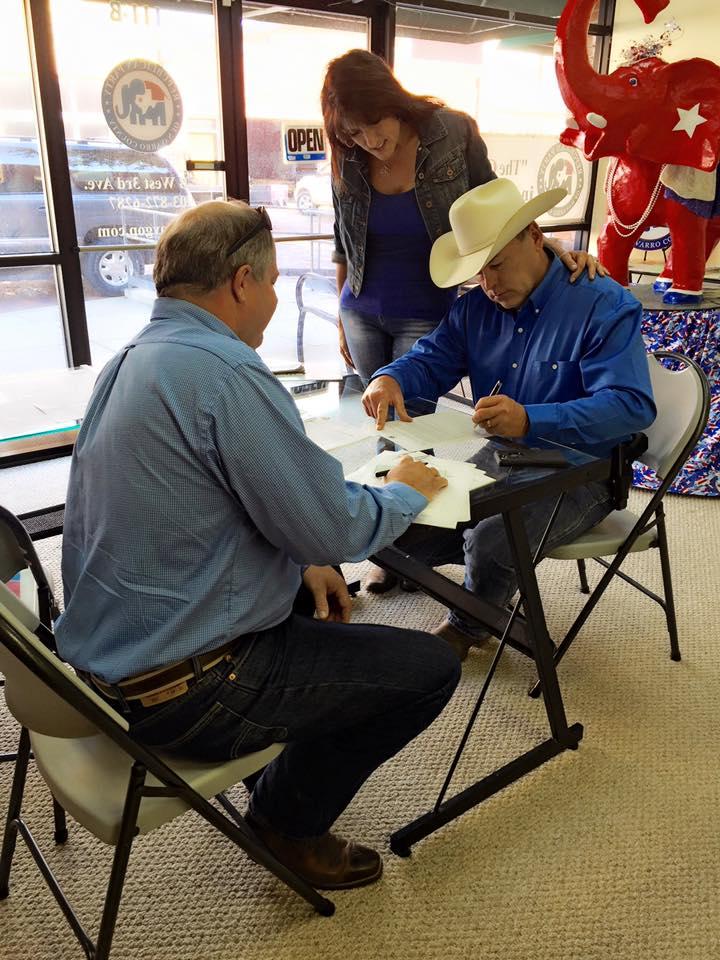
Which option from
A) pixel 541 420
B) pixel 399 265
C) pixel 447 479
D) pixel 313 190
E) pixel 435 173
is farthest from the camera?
pixel 313 190

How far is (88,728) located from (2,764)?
944mm

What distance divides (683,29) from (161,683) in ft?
17.1

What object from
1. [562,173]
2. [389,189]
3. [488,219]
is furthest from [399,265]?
[562,173]

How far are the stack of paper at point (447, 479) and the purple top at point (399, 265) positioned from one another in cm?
96

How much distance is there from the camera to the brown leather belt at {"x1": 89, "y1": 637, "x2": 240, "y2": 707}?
1.14 metres

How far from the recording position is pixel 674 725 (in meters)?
1.98

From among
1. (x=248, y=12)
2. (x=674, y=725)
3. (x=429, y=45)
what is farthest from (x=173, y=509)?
(x=429, y=45)

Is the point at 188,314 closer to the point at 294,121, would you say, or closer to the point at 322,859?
the point at 322,859

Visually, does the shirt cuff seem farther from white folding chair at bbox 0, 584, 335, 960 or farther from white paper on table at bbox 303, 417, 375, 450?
white folding chair at bbox 0, 584, 335, 960

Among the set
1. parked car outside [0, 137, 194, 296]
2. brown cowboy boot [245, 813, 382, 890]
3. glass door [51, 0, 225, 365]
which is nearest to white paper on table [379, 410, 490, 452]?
brown cowboy boot [245, 813, 382, 890]

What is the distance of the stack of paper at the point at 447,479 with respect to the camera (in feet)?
4.33

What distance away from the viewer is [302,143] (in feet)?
13.8

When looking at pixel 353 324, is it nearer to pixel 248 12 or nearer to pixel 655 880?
pixel 655 880

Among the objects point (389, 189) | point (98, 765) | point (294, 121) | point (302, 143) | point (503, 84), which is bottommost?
point (98, 765)
